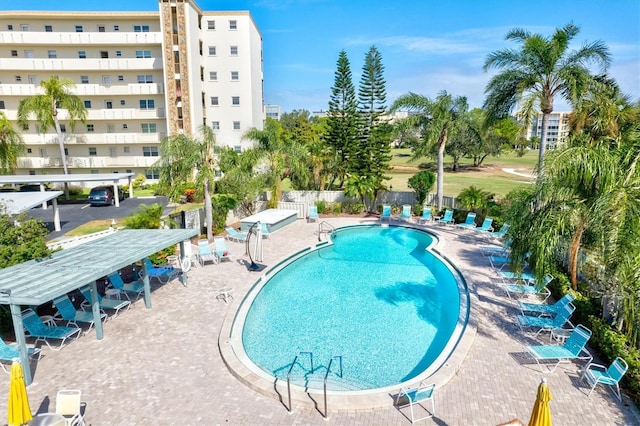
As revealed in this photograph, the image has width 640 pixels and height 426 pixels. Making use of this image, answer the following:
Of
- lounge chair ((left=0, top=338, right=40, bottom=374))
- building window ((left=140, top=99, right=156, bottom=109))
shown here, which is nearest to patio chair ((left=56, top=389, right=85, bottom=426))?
lounge chair ((left=0, top=338, right=40, bottom=374))

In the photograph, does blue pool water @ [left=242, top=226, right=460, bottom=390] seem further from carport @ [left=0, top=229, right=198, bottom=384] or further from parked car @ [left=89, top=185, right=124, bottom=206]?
parked car @ [left=89, top=185, right=124, bottom=206]

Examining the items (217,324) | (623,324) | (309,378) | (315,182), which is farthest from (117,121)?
(623,324)

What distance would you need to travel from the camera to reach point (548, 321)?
10172mm

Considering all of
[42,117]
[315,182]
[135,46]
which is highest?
[135,46]

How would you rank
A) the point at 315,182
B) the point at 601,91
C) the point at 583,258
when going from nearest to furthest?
the point at 583,258 → the point at 601,91 → the point at 315,182

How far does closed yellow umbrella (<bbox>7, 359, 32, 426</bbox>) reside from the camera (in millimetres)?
5970

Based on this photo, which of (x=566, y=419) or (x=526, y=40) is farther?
(x=526, y=40)

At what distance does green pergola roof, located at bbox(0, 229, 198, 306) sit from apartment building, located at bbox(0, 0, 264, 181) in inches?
956

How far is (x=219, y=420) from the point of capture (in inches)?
270

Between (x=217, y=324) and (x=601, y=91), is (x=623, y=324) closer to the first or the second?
(x=217, y=324)

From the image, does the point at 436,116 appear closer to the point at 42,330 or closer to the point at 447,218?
the point at 447,218

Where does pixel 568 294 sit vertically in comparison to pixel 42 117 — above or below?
below

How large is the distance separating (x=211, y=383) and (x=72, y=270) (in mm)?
4341

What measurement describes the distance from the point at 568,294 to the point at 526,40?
37.1 feet
